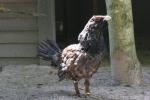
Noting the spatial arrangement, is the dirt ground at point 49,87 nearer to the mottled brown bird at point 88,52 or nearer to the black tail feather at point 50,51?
the mottled brown bird at point 88,52

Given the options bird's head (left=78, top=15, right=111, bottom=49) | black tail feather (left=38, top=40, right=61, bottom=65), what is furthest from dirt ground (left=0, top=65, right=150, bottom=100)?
bird's head (left=78, top=15, right=111, bottom=49)

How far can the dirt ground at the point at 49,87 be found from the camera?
A: 23.7 feet

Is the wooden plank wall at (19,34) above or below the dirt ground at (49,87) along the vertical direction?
above

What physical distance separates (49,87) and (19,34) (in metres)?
3.09

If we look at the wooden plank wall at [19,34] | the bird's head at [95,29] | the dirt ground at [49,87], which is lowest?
the dirt ground at [49,87]

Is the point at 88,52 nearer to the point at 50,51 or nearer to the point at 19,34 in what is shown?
the point at 50,51

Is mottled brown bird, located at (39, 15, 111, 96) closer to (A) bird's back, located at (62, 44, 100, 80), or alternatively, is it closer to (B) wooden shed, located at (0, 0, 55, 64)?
(A) bird's back, located at (62, 44, 100, 80)

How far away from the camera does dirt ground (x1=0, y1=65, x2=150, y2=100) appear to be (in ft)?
23.7

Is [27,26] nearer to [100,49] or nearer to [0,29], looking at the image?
[0,29]

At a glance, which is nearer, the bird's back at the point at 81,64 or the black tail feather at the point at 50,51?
the bird's back at the point at 81,64

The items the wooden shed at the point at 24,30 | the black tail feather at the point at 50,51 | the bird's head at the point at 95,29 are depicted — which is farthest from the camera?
the wooden shed at the point at 24,30

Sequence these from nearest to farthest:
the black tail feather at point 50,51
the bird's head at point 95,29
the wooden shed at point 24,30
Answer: the bird's head at point 95,29, the black tail feather at point 50,51, the wooden shed at point 24,30

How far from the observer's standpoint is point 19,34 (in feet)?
36.3

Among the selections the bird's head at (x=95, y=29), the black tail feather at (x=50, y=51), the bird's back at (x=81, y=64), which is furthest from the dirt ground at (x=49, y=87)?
the bird's head at (x=95, y=29)
